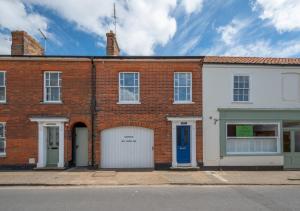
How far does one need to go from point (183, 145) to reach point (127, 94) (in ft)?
14.1

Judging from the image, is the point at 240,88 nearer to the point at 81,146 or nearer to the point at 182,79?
the point at 182,79

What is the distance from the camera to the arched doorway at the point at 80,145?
17.4 metres

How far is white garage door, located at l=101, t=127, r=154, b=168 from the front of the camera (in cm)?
1688

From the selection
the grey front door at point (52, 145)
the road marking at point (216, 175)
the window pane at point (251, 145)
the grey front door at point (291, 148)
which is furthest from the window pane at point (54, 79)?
the grey front door at point (291, 148)

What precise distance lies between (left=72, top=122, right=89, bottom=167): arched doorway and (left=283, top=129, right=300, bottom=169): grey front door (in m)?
11.5

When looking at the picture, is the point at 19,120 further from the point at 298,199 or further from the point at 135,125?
the point at 298,199

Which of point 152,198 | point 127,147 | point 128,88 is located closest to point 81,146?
point 127,147

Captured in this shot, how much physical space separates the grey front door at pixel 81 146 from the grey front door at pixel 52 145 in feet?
3.89

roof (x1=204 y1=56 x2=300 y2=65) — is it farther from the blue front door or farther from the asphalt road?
the asphalt road

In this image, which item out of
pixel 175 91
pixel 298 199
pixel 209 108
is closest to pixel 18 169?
pixel 175 91

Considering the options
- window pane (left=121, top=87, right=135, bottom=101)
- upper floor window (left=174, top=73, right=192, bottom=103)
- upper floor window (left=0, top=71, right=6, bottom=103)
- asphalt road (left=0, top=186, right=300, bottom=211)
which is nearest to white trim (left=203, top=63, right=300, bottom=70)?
upper floor window (left=174, top=73, right=192, bottom=103)

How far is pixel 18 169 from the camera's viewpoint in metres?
16.3

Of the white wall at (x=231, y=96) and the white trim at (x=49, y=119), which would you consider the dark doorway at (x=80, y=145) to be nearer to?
the white trim at (x=49, y=119)

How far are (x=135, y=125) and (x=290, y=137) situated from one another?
9.07 m
